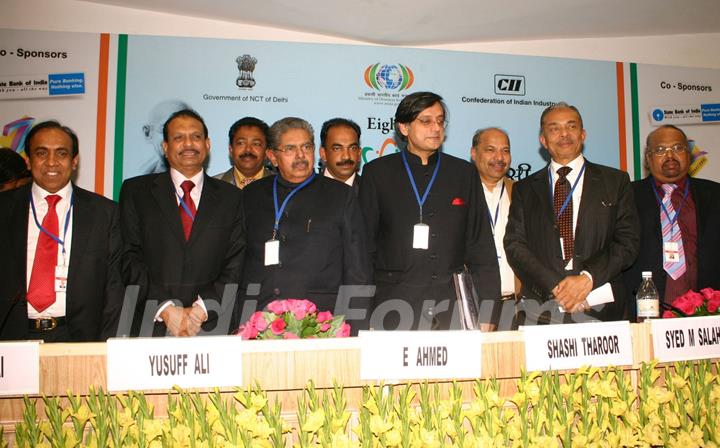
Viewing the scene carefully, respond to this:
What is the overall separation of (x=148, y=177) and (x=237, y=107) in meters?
1.84

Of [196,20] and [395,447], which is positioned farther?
[196,20]

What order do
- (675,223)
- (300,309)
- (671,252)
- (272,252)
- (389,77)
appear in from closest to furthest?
(300,309)
(272,252)
(671,252)
(675,223)
(389,77)

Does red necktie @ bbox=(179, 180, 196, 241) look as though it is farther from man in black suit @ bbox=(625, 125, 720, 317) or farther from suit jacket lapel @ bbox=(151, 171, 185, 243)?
man in black suit @ bbox=(625, 125, 720, 317)

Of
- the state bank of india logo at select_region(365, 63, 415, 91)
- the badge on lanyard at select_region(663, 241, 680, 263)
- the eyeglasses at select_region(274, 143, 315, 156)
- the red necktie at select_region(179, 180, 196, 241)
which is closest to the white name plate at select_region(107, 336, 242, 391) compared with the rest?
the red necktie at select_region(179, 180, 196, 241)

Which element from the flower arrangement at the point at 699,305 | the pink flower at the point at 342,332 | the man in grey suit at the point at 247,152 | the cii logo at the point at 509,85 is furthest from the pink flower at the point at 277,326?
the cii logo at the point at 509,85

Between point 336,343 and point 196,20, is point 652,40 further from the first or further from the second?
point 336,343

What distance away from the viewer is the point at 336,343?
5.71ft

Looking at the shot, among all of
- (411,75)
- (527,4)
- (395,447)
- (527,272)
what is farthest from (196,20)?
(395,447)

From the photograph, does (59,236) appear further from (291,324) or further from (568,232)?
(568,232)

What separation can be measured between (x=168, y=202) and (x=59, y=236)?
48 centimetres

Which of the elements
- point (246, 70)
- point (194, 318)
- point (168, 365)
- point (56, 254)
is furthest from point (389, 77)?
point (168, 365)

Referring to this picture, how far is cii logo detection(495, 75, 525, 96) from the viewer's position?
499 cm

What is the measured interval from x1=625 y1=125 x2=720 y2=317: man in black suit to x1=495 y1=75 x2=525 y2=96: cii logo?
5.89 feet

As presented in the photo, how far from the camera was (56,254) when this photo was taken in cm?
261
